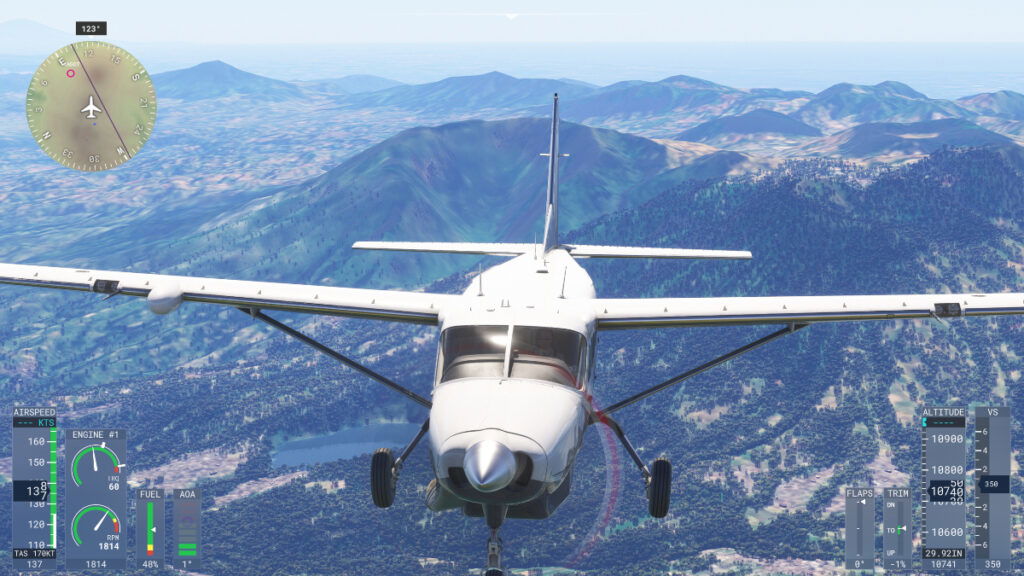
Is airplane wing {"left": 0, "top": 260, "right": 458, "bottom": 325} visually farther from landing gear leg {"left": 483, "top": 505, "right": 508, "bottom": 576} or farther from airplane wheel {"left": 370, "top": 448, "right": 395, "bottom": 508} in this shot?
landing gear leg {"left": 483, "top": 505, "right": 508, "bottom": 576}

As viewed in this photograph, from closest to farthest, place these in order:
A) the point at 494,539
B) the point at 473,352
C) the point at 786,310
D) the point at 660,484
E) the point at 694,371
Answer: the point at 494,539 < the point at 473,352 < the point at 660,484 < the point at 786,310 < the point at 694,371

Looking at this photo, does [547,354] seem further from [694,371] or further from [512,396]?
[694,371]

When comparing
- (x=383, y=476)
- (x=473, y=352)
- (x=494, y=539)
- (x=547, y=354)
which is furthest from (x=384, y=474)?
(x=547, y=354)

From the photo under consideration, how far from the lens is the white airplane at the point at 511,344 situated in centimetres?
1906

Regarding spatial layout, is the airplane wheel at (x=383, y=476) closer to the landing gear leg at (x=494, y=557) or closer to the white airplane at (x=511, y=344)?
the white airplane at (x=511, y=344)

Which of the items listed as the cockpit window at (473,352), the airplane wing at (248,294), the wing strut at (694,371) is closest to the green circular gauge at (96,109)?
the airplane wing at (248,294)

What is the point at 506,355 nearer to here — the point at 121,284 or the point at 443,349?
the point at 443,349

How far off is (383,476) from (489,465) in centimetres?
611

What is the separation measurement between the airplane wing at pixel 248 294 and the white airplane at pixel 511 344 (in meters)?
0.05

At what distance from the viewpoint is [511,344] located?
2217 cm

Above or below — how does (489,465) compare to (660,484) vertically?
above

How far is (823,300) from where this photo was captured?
28688 mm

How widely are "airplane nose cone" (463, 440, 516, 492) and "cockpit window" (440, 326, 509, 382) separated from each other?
3.45m

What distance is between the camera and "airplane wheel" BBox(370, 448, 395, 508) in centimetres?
2290
